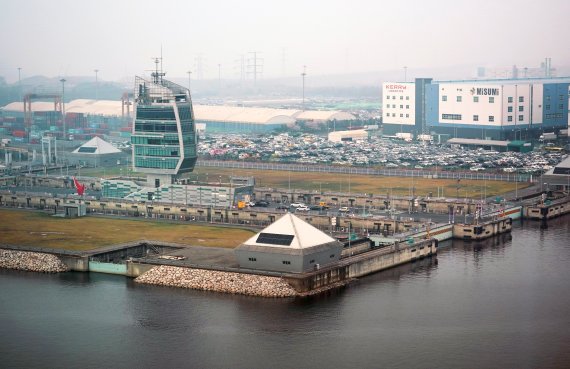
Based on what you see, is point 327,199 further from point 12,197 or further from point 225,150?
point 225,150

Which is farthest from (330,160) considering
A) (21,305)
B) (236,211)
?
(21,305)

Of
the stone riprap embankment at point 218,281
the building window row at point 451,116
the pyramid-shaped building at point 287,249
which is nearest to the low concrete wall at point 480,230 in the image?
the pyramid-shaped building at point 287,249

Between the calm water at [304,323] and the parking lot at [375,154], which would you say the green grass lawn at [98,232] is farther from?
the parking lot at [375,154]

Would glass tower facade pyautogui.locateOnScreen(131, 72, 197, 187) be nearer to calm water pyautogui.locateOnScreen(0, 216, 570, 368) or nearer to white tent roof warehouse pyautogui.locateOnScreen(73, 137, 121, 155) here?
calm water pyautogui.locateOnScreen(0, 216, 570, 368)

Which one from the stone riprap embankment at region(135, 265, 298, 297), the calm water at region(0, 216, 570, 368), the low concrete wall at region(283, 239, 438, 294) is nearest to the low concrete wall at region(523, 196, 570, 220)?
the low concrete wall at region(283, 239, 438, 294)

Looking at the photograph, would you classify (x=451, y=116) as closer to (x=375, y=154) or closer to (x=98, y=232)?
(x=375, y=154)
